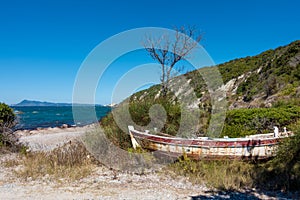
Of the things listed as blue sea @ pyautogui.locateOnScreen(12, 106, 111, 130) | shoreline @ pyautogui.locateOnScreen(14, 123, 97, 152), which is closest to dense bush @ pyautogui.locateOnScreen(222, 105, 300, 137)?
shoreline @ pyautogui.locateOnScreen(14, 123, 97, 152)

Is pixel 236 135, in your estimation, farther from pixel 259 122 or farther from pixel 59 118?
pixel 59 118

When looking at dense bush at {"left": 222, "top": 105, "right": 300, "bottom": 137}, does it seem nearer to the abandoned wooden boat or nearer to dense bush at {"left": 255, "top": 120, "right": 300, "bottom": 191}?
the abandoned wooden boat

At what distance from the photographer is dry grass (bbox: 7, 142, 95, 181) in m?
7.73

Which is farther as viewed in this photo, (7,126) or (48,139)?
(48,139)

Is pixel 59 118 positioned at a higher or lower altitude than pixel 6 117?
lower

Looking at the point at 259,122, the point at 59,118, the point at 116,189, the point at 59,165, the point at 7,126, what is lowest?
the point at 116,189

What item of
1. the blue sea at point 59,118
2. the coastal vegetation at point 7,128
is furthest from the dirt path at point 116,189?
the blue sea at point 59,118

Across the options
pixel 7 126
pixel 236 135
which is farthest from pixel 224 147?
pixel 7 126

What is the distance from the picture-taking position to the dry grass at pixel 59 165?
7730 millimetres

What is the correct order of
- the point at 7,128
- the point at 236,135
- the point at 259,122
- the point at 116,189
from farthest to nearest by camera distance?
1. the point at 7,128
2. the point at 259,122
3. the point at 236,135
4. the point at 116,189

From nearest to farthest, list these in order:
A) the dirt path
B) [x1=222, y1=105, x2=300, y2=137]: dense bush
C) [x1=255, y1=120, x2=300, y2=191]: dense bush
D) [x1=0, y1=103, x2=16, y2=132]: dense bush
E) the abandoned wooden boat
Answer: the dirt path → [x1=255, y1=120, x2=300, y2=191]: dense bush → the abandoned wooden boat → [x1=222, y1=105, x2=300, y2=137]: dense bush → [x1=0, y1=103, x2=16, y2=132]: dense bush

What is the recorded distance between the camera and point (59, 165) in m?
8.48

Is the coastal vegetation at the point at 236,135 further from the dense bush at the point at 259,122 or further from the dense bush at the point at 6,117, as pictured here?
the dense bush at the point at 6,117

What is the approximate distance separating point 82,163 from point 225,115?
281 inches
